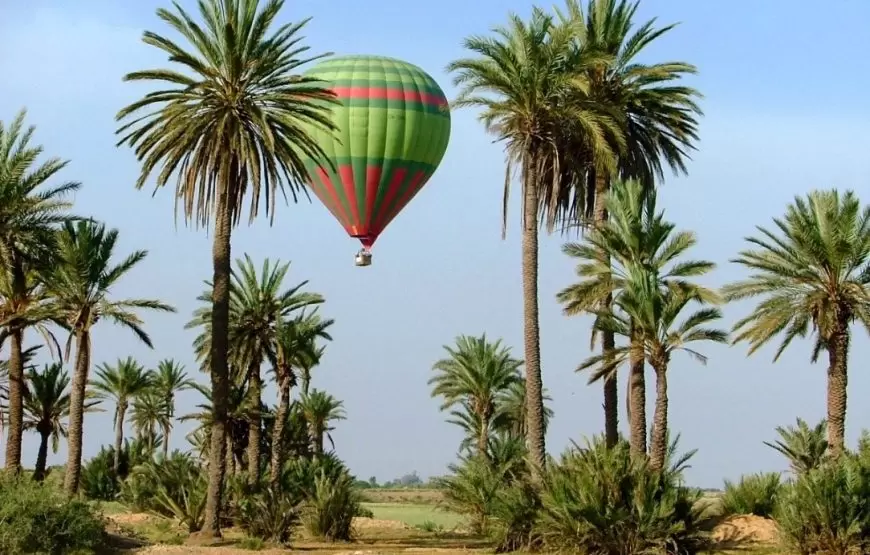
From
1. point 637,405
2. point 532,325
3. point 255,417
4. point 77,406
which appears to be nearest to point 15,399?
point 77,406

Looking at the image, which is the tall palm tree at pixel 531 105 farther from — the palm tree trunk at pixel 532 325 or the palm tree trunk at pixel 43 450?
the palm tree trunk at pixel 43 450

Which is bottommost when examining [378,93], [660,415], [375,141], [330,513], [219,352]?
[330,513]

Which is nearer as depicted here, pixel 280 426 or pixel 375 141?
pixel 280 426

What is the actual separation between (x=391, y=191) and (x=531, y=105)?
1888 centimetres

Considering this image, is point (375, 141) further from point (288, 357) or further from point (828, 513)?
point (828, 513)

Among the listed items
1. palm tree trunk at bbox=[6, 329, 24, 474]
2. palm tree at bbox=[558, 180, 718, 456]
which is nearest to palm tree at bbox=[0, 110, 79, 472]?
palm tree trunk at bbox=[6, 329, 24, 474]

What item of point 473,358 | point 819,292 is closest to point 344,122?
point 473,358

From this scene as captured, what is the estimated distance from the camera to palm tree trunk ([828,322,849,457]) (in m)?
38.7

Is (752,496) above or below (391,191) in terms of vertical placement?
below

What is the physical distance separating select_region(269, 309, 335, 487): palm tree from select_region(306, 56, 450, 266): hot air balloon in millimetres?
8375

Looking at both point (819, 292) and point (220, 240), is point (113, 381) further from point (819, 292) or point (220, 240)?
point (819, 292)

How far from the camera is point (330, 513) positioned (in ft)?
138

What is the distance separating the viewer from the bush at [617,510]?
105 ft

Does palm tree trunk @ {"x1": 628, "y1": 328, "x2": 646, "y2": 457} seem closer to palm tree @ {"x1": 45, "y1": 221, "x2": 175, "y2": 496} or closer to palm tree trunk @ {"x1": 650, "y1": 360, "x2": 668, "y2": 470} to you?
palm tree trunk @ {"x1": 650, "y1": 360, "x2": 668, "y2": 470}
